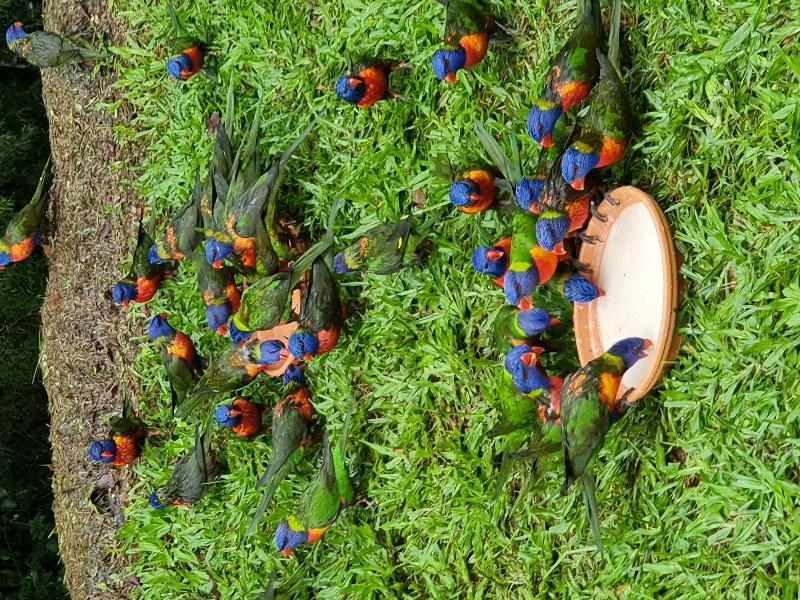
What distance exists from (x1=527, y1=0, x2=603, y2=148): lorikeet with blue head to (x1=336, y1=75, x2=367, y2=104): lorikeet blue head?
3.20 ft

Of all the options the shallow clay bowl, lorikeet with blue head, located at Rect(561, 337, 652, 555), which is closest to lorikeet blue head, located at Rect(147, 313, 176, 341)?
the shallow clay bowl

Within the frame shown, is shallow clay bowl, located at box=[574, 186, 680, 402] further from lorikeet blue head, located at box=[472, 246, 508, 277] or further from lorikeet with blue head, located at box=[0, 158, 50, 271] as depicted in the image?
lorikeet with blue head, located at box=[0, 158, 50, 271]

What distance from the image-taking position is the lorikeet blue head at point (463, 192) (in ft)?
9.68

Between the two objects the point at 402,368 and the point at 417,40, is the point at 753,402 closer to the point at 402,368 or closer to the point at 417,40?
the point at 402,368

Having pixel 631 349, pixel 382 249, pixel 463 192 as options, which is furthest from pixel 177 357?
pixel 631 349

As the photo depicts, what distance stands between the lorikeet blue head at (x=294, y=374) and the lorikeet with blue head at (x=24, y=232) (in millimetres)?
2235

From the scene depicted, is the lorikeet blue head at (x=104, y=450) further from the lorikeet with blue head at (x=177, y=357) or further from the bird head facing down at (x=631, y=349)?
the bird head facing down at (x=631, y=349)

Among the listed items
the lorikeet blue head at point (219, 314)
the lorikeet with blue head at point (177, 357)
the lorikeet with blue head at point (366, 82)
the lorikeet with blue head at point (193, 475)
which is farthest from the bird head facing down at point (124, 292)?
the lorikeet with blue head at point (366, 82)

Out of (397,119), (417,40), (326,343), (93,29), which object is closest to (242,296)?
(326,343)

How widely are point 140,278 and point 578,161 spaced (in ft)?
8.70

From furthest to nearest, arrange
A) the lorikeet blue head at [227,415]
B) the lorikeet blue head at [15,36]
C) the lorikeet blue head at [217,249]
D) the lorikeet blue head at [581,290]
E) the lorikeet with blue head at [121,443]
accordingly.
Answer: the lorikeet blue head at [15,36] < the lorikeet with blue head at [121,443] < the lorikeet blue head at [227,415] < the lorikeet blue head at [217,249] < the lorikeet blue head at [581,290]

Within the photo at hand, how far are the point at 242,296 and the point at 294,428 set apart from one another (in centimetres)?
66

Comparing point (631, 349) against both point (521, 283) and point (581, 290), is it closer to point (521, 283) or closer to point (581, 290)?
point (581, 290)

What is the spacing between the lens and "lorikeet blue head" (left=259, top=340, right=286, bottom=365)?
11.3 ft
